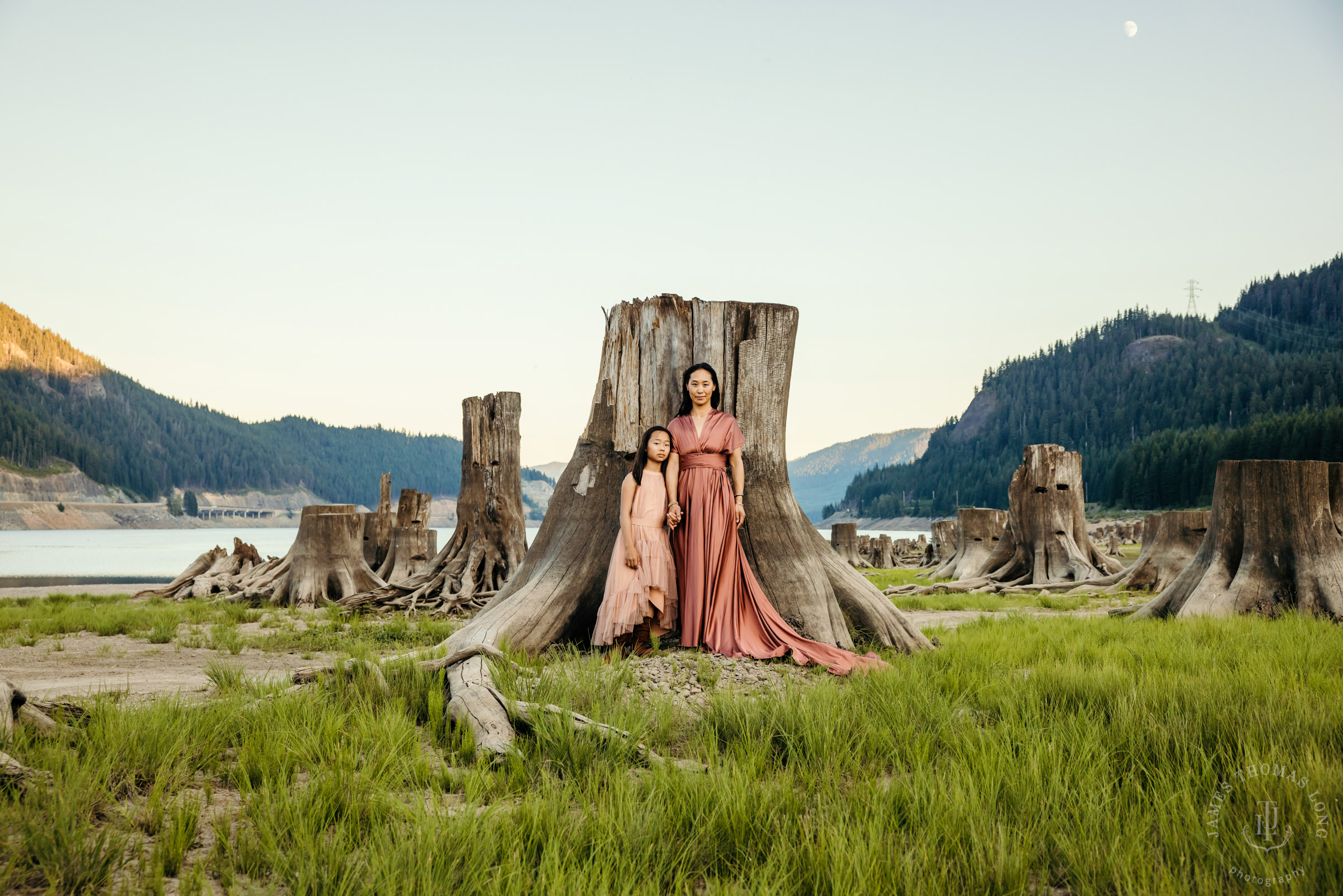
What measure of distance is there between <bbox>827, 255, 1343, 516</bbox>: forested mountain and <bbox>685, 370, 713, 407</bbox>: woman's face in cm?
10081

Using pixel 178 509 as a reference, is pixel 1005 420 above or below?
above

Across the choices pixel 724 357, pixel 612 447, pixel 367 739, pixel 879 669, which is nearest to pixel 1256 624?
pixel 879 669

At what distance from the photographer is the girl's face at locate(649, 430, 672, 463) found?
619 cm

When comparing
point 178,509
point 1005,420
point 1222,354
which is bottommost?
point 178,509

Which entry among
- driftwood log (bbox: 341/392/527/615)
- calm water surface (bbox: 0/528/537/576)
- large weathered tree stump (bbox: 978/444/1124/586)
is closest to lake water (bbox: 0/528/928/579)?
calm water surface (bbox: 0/528/537/576)

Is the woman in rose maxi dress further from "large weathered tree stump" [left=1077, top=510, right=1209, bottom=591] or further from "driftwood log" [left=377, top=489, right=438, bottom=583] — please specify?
"large weathered tree stump" [left=1077, top=510, right=1209, bottom=591]

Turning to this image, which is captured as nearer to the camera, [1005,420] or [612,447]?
[612,447]

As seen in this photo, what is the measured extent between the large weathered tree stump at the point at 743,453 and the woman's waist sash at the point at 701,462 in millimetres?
549

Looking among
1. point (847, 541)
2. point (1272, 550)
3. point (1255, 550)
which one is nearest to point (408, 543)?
point (1255, 550)

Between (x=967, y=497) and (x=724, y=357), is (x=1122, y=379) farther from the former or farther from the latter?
(x=724, y=357)

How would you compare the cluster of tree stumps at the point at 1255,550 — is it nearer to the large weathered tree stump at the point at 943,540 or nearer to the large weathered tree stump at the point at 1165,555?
the large weathered tree stump at the point at 1165,555

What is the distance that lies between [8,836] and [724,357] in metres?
5.59

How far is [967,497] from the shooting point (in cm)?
14562

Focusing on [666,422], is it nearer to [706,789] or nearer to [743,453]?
[743,453]
